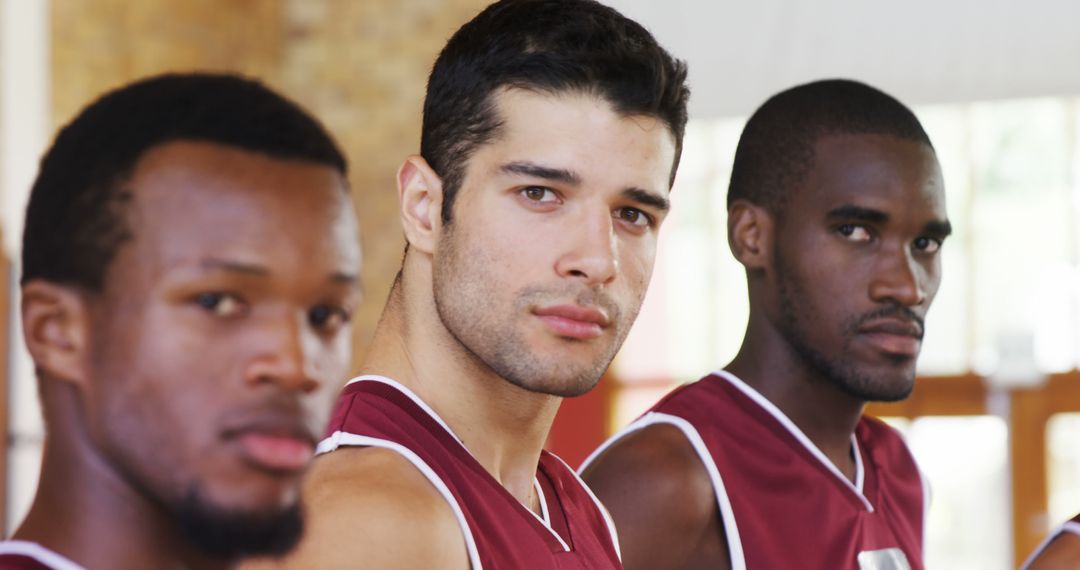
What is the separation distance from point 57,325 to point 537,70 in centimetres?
70

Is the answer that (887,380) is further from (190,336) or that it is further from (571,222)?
(190,336)

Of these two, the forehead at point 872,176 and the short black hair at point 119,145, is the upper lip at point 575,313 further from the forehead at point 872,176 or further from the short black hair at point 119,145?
the forehead at point 872,176

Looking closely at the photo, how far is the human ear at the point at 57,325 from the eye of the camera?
21.5 inches

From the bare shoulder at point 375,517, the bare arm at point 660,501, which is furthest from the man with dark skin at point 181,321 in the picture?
the bare arm at point 660,501

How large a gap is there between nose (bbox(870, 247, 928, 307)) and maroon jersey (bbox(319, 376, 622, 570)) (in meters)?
0.57

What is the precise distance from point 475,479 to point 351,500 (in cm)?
19

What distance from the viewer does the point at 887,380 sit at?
1.73 m

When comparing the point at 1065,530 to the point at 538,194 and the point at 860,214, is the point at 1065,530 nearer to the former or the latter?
the point at 860,214

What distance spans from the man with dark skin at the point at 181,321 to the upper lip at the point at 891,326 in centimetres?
123

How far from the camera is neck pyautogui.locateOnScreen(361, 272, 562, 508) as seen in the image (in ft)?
4.02

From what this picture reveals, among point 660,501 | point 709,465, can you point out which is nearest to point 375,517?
point 660,501

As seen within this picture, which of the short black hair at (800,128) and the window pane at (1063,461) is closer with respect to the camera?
the short black hair at (800,128)

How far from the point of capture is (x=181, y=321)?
541 mm

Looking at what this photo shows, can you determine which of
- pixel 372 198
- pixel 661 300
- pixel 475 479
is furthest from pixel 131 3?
pixel 475 479
